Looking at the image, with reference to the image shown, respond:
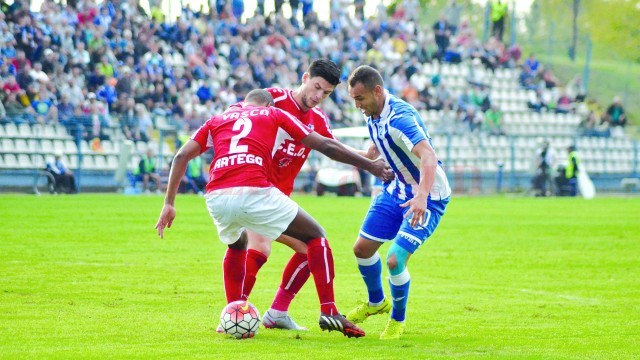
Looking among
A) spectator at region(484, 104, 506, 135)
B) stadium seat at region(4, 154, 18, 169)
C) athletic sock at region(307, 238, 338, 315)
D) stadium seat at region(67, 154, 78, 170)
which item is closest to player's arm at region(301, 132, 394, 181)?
athletic sock at region(307, 238, 338, 315)

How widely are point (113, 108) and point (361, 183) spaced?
28.1 feet

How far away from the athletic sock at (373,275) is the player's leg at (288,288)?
517mm

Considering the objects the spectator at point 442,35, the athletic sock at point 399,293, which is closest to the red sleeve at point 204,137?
the athletic sock at point 399,293

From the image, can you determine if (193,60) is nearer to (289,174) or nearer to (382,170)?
(289,174)

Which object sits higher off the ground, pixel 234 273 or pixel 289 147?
pixel 289 147

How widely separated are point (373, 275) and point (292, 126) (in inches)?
62.7

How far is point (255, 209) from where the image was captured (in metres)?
8.58

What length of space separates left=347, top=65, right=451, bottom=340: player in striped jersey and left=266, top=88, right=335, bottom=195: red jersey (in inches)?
23.7

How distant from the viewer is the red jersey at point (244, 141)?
8688mm

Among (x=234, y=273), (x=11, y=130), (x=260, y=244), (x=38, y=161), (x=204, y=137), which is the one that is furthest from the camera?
(x=38, y=161)

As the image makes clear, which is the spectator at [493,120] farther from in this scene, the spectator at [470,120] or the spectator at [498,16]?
the spectator at [498,16]

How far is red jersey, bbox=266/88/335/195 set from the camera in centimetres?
966

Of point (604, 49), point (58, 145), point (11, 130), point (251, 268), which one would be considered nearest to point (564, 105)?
point (58, 145)

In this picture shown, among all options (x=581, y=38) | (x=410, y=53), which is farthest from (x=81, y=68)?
(x=581, y=38)
